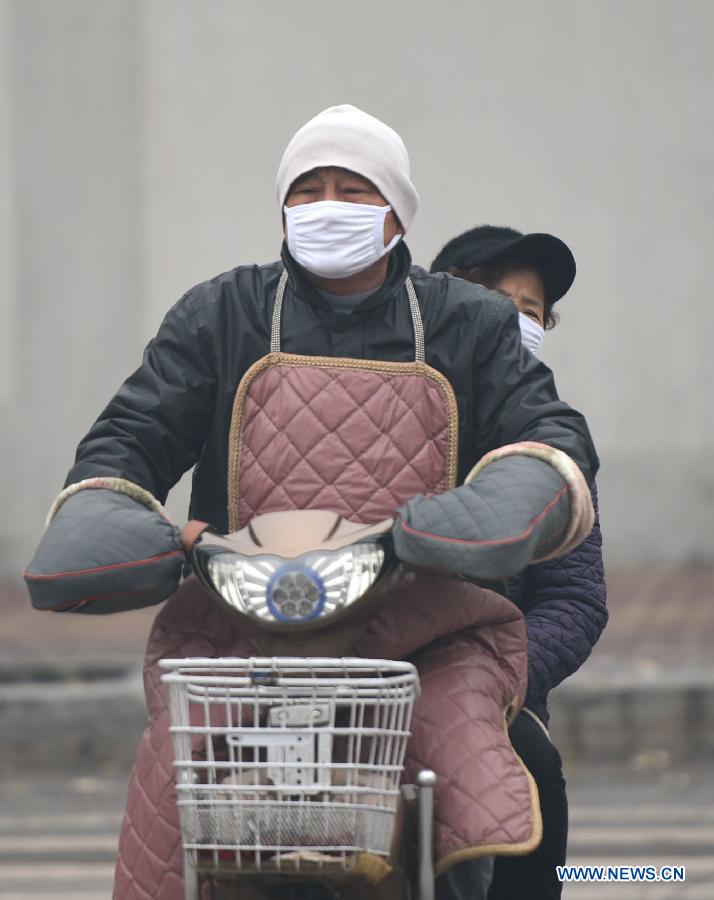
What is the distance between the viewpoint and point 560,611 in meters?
3.59

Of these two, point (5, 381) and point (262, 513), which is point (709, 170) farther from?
point (262, 513)

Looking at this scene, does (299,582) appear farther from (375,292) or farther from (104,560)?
(375,292)

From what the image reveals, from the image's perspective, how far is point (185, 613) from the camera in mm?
2867

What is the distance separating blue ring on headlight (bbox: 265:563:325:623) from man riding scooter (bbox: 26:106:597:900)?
22 cm

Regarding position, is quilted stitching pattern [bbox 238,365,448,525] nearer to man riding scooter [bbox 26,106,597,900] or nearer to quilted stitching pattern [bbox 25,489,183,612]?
man riding scooter [bbox 26,106,597,900]

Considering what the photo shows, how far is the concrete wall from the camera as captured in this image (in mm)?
12109

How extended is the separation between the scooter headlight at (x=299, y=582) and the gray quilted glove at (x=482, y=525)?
0.06 m

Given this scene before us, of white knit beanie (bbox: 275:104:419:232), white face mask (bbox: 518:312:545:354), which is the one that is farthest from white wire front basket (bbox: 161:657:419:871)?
white face mask (bbox: 518:312:545:354)

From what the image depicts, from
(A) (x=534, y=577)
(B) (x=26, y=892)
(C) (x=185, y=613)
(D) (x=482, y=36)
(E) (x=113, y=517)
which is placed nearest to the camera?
(E) (x=113, y=517)

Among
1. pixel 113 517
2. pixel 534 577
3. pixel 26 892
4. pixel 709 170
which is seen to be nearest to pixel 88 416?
pixel 709 170

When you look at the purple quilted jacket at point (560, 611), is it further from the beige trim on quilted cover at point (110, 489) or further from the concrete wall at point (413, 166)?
the concrete wall at point (413, 166)

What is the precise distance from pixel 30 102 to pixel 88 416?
2.06 meters

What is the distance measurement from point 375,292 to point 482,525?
21.1 inches

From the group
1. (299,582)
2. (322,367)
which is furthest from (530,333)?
(299,582)
